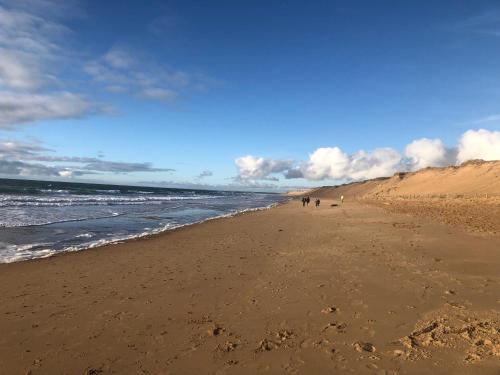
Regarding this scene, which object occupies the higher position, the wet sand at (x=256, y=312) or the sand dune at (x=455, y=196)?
the sand dune at (x=455, y=196)

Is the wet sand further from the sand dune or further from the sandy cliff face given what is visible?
the sandy cliff face

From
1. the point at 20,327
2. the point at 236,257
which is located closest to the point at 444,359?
the point at 20,327

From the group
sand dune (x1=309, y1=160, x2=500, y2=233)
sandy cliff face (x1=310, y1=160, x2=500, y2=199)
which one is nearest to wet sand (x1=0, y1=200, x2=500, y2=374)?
sand dune (x1=309, y1=160, x2=500, y2=233)

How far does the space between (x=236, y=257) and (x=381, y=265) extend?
15.4 ft

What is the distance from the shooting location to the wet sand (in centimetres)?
543

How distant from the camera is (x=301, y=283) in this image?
9.43 meters

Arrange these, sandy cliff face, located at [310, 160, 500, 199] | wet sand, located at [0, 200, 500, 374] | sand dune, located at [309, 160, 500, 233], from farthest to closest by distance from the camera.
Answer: sandy cliff face, located at [310, 160, 500, 199]
sand dune, located at [309, 160, 500, 233]
wet sand, located at [0, 200, 500, 374]

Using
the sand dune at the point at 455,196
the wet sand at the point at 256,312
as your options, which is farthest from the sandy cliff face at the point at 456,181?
the wet sand at the point at 256,312

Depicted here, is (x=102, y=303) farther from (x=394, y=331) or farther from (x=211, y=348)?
(x=394, y=331)

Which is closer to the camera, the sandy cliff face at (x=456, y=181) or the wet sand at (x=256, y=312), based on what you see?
the wet sand at (x=256, y=312)

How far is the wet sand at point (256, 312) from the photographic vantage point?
5430 mm

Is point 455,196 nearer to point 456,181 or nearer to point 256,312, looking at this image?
point 456,181

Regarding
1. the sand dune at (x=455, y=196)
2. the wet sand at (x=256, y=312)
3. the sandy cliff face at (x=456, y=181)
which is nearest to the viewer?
the wet sand at (x=256, y=312)

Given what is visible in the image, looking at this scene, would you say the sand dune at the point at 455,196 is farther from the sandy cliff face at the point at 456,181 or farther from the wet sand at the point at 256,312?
the wet sand at the point at 256,312
